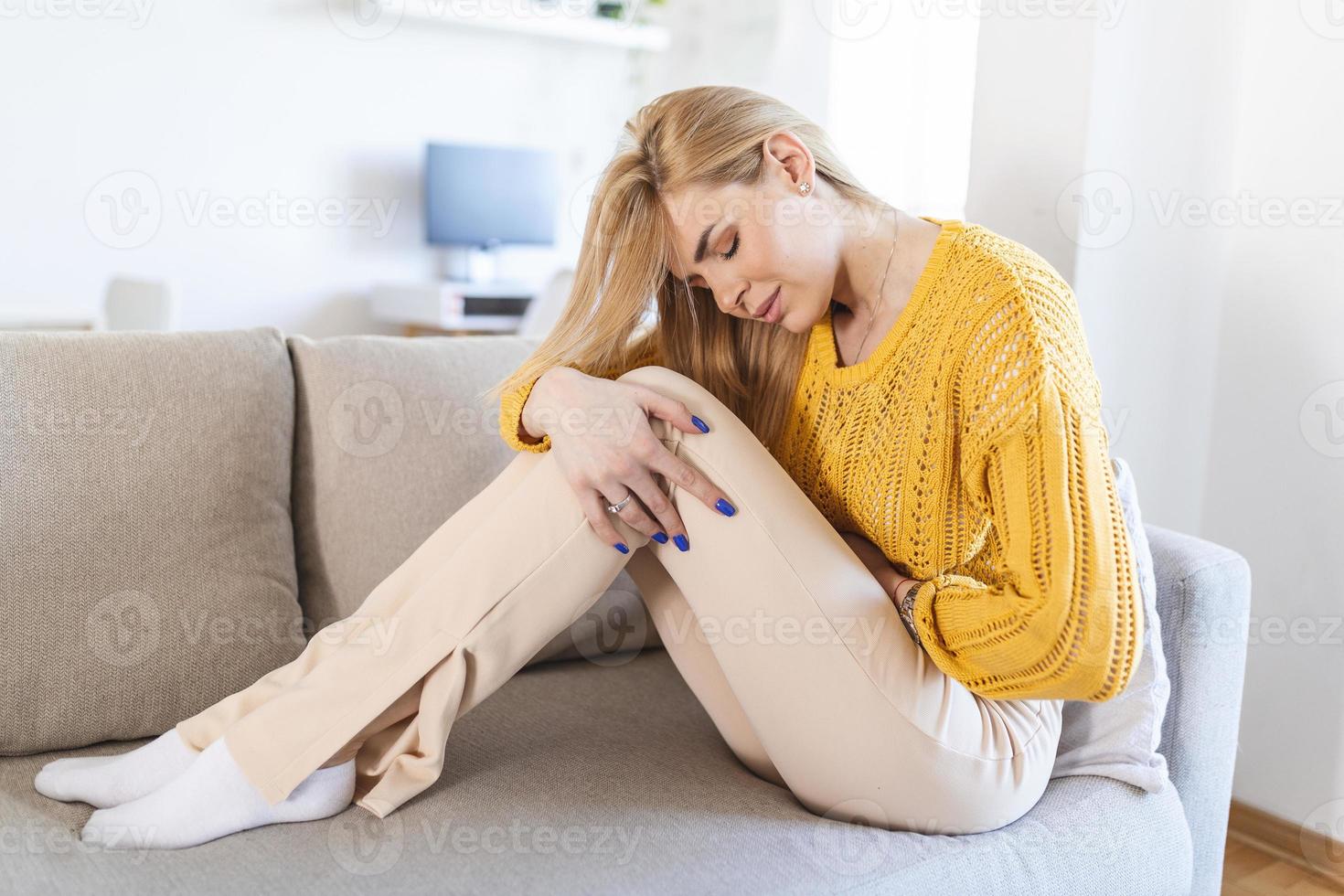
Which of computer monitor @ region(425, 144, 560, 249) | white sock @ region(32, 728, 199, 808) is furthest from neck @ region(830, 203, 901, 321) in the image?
computer monitor @ region(425, 144, 560, 249)

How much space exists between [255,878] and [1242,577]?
3.76 ft

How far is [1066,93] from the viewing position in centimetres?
186

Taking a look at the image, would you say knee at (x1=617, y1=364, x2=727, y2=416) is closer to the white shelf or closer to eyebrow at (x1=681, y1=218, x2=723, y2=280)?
eyebrow at (x1=681, y1=218, x2=723, y2=280)

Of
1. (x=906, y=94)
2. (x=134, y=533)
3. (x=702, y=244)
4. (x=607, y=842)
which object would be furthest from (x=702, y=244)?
(x=906, y=94)

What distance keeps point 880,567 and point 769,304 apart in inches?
13.0

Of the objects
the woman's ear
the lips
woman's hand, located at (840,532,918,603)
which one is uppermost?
the woman's ear

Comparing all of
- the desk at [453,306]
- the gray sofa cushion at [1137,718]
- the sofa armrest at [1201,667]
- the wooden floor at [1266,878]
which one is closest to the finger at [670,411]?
the gray sofa cushion at [1137,718]

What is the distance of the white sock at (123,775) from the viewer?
1201 millimetres

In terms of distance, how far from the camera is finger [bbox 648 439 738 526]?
120 cm

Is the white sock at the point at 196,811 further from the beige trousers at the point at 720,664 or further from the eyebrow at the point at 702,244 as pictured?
the eyebrow at the point at 702,244

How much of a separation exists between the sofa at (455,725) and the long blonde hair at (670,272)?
0.24m

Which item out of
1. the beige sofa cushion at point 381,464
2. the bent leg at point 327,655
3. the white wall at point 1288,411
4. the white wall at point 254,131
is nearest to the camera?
the bent leg at point 327,655

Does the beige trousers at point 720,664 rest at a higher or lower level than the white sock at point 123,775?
higher

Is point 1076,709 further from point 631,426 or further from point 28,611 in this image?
point 28,611
